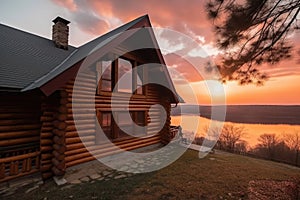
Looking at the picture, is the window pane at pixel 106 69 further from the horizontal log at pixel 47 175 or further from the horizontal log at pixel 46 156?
the horizontal log at pixel 47 175

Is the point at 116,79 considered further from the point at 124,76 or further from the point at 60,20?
the point at 60,20

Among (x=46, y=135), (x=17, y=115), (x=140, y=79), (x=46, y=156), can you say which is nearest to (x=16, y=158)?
(x=46, y=156)

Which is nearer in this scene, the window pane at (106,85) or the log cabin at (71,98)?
the log cabin at (71,98)

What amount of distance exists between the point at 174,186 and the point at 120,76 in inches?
198

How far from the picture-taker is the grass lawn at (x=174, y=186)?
4251 millimetres

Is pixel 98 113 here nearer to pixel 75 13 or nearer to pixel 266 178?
pixel 266 178

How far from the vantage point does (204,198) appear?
13.9 feet

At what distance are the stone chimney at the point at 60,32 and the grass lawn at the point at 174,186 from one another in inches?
313

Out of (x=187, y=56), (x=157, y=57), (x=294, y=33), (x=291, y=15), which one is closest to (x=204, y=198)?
(x=294, y=33)

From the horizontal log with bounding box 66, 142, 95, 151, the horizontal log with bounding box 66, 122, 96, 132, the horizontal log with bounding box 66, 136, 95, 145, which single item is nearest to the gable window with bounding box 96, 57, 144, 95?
the horizontal log with bounding box 66, 122, 96, 132

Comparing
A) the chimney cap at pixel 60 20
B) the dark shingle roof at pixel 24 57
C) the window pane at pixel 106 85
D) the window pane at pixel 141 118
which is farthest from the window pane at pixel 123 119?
the chimney cap at pixel 60 20

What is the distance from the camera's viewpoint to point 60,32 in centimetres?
1009

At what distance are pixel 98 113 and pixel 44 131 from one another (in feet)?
6.31

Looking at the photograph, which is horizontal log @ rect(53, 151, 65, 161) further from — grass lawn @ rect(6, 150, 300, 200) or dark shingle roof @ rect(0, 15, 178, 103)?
dark shingle roof @ rect(0, 15, 178, 103)
